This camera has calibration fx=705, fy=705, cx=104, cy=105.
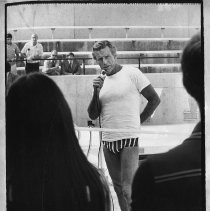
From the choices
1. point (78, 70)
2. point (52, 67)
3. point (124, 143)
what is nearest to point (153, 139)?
point (124, 143)

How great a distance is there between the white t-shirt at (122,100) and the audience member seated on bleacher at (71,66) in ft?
0.61

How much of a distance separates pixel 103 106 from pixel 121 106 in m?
0.11

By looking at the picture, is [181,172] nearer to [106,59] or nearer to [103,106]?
[103,106]

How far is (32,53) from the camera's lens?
4355 mm

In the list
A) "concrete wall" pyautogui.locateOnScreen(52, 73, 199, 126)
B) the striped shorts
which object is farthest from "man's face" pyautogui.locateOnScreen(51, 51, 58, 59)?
the striped shorts

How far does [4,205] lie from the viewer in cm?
447

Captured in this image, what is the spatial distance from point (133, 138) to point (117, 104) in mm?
234

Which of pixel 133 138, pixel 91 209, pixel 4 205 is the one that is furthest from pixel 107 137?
pixel 4 205

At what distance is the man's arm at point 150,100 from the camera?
4371mm

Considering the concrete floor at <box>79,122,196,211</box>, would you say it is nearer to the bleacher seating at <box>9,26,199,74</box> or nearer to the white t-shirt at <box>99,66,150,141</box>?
the white t-shirt at <box>99,66,150,141</box>

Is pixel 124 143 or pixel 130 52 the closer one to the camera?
pixel 130 52

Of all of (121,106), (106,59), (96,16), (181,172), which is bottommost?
(181,172)

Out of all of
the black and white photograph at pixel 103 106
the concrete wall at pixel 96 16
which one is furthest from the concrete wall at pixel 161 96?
the concrete wall at pixel 96 16

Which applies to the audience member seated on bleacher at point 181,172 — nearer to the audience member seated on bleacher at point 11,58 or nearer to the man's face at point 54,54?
the man's face at point 54,54
